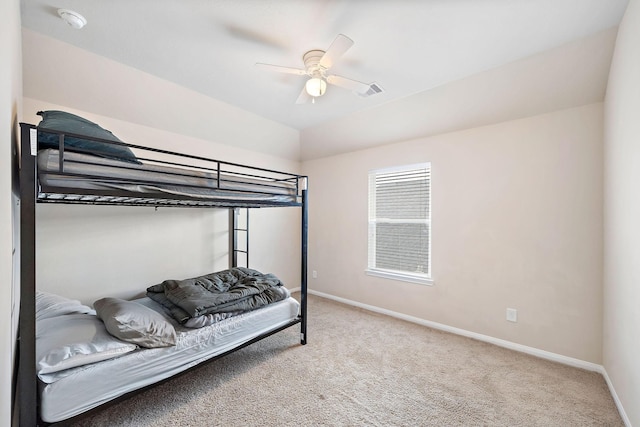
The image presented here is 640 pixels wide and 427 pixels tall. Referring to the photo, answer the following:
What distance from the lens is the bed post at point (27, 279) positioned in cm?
117

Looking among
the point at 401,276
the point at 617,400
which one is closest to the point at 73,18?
the point at 401,276

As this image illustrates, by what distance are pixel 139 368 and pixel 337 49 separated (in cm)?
232

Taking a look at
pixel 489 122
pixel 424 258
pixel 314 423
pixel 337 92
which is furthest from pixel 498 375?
pixel 337 92

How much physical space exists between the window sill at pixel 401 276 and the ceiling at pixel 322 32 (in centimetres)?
216

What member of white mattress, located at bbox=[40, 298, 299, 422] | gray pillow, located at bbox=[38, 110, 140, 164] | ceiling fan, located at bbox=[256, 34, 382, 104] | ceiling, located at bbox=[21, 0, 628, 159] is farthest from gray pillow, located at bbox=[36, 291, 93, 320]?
ceiling fan, located at bbox=[256, 34, 382, 104]

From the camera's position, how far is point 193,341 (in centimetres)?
188

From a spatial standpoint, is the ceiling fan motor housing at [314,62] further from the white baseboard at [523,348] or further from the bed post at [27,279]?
the white baseboard at [523,348]

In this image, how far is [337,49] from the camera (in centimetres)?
171

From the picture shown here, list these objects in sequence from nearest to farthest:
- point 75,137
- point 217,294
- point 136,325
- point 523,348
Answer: point 75,137, point 136,325, point 217,294, point 523,348

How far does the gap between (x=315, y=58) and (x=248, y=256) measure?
2.60 m

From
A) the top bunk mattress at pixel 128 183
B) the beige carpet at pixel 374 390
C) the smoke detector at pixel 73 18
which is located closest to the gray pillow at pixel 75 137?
the top bunk mattress at pixel 128 183

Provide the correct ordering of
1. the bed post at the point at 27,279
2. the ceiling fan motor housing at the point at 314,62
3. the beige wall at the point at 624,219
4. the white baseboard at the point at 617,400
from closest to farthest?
1. the bed post at the point at 27,279
2. the beige wall at the point at 624,219
3. the white baseboard at the point at 617,400
4. the ceiling fan motor housing at the point at 314,62

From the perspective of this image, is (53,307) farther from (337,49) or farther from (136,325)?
(337,49)

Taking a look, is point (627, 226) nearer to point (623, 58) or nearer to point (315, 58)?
point (623, 58)
